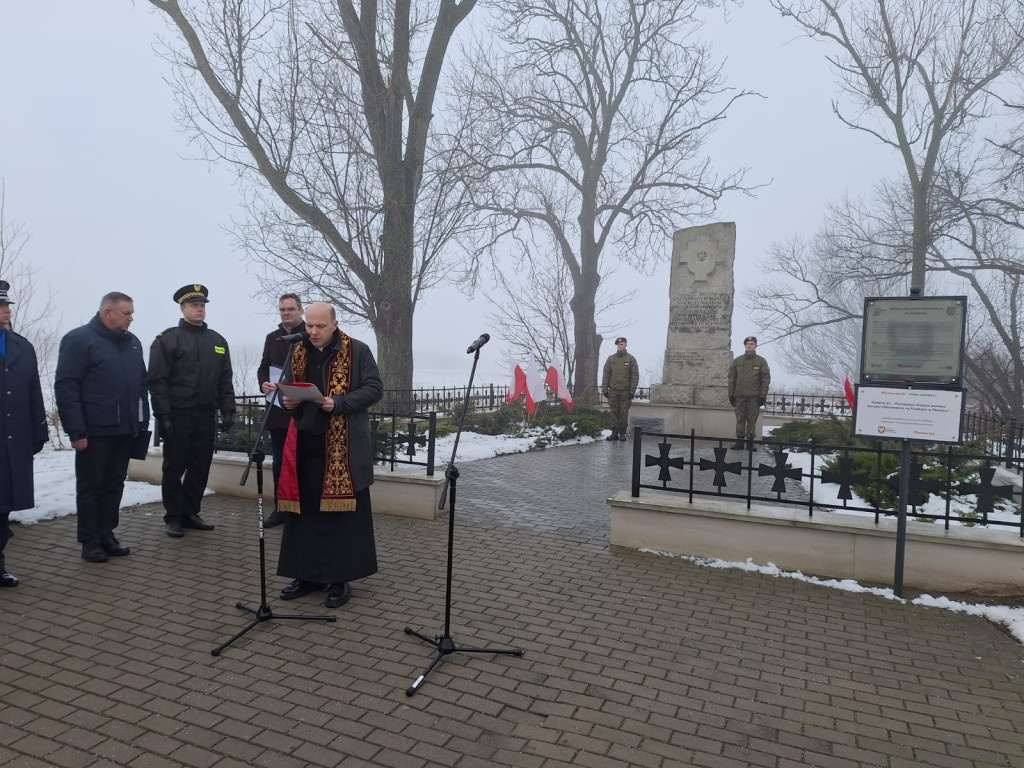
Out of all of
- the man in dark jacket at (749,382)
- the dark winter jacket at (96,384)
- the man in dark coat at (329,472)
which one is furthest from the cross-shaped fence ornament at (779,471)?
the man in dark jacket at (749,382)

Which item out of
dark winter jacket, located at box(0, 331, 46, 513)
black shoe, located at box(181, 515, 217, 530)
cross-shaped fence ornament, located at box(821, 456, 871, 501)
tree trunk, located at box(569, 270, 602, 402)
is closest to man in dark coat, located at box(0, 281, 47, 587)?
dark winter jacket, located at box(0, 331, 46, 513)

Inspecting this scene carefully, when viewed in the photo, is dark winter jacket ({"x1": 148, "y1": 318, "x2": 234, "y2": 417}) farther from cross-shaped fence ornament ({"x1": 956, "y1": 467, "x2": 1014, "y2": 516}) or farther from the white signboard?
cross-shaped fence ornament ({"x1": 956, "y1": 467, "x2": 1014, "y2": 516})

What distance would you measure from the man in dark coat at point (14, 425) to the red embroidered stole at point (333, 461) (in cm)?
187

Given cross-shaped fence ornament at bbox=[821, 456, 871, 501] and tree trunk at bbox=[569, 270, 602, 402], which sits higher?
tree trunk at bbox=[569, 270, 602, 402]

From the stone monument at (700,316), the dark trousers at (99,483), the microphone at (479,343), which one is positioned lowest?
the dark trousers at (99,483)

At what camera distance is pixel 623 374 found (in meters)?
14.0

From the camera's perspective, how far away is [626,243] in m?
24.2

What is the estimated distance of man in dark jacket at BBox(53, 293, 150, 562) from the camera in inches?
210

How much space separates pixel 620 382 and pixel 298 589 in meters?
9.98

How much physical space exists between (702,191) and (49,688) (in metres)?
22.2

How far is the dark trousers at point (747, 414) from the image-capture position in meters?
12.6

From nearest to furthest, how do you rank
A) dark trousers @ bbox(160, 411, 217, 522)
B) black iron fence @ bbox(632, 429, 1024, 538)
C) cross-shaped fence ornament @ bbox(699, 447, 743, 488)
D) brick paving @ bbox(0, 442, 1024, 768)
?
brick paving @ bbox(0, 442, 1024, 768) → black iron fence @ bbox(632, 429, 1024, 538) → cross-shaped fence ornament @ bbox(699, 447, 743, 488) → dark trousers @ bbox(160, 411, 217, 522)

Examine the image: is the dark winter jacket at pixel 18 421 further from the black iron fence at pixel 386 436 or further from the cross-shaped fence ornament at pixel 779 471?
the cross-shaped fence ornament at pixel 779 471

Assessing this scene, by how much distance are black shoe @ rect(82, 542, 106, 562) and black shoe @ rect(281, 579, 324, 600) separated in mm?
1663
